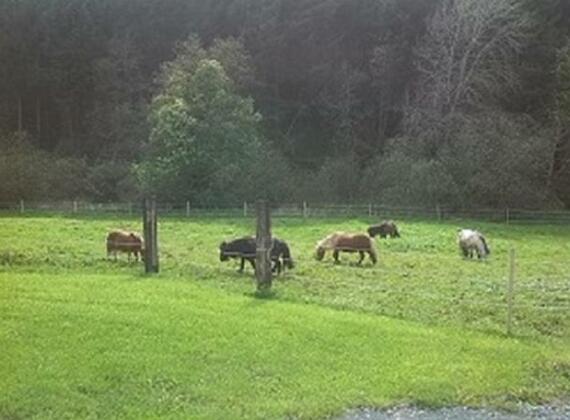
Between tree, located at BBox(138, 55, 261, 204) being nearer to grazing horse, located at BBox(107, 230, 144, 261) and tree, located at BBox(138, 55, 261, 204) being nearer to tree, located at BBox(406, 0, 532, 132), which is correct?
tree, located at BBox(406, 0, 532, 132)

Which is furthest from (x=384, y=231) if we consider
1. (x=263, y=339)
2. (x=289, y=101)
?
(x=289, y=101)

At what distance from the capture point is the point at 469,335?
15.9 m

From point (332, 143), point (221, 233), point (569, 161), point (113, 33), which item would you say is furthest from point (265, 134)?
point (221, 233)

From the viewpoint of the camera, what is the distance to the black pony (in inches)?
930

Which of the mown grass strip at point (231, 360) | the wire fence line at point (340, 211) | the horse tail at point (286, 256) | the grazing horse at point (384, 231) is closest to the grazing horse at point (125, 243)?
the horse tail at point (286, 256)

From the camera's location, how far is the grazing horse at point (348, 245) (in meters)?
26.8

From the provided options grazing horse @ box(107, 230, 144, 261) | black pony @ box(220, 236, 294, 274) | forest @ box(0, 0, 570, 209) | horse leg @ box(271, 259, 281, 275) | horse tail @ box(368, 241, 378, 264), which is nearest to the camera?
horse leg @ box(271, 259, 281, 275)

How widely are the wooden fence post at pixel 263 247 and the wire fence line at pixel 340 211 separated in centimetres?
2595

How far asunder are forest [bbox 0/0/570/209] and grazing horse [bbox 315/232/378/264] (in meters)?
21.8

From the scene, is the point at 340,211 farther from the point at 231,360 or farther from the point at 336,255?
the point at 231,360

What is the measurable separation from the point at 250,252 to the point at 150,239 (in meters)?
3.34

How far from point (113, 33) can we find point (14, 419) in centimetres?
6639

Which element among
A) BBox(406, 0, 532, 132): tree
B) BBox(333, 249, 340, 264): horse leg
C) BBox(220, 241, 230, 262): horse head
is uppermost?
BBox(406, 0, 532, 132): tree

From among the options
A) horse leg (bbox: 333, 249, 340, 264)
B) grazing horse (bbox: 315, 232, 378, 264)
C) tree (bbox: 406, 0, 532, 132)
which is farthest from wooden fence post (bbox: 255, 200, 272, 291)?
tree (bbox: 406, 0, 532, 132)
